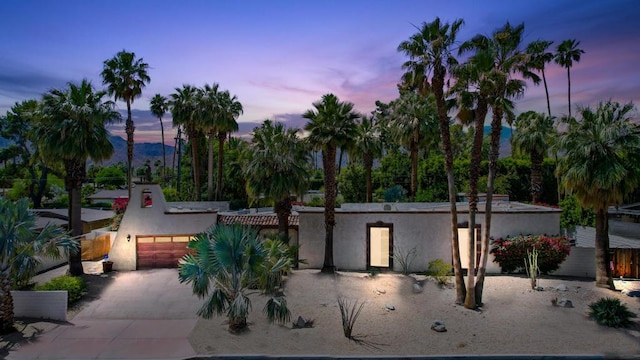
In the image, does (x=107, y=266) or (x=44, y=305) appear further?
(x=107, y=266)

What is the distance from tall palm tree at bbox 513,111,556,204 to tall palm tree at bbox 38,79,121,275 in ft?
108

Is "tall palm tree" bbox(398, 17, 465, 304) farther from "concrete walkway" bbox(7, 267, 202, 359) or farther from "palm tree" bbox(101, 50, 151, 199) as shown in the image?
"palm tree" bbox(101, 50, 151, 199)

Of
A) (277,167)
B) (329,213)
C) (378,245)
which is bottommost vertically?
(378,245)

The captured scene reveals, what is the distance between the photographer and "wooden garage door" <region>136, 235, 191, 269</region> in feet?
79.7

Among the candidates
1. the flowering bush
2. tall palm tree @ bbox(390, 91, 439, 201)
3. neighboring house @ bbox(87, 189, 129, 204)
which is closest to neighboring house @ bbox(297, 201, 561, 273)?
the flowering bush

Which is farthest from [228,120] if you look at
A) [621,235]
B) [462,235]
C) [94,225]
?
[621,235]

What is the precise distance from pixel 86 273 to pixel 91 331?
8.80 meters

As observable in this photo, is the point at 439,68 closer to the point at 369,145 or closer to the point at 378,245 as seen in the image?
the point at 378,245

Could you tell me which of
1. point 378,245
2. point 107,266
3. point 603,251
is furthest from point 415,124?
point 107,266

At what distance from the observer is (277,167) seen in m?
22.8

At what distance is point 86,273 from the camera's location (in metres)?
22.8

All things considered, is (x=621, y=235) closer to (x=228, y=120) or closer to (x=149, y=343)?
(x=149, y=343)

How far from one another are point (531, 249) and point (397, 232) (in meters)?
6.95

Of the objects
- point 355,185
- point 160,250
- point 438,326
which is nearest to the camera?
point 438,326
